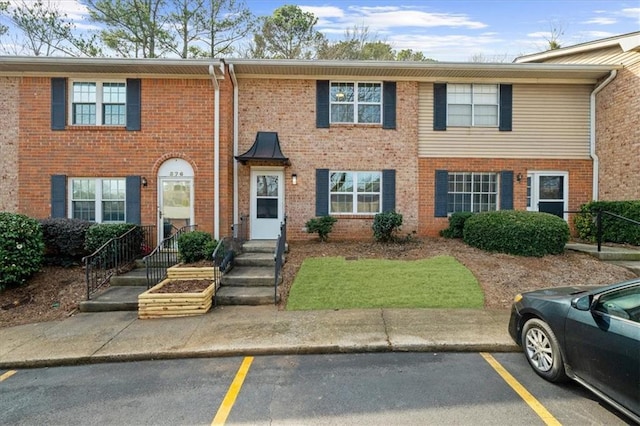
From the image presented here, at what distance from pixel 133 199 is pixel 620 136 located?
14479 mm

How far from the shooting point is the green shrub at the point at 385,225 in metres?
9.21

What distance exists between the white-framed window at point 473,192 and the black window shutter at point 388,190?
1951 millimetres

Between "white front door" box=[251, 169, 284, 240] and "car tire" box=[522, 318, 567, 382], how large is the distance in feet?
24.0

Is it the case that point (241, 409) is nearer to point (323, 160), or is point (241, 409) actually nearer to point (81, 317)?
point (81, 317)

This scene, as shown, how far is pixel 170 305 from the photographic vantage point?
19.0 ft

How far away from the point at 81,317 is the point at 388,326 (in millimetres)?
5469

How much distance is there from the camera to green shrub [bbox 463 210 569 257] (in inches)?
315

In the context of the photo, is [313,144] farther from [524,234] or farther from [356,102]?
[524,234]

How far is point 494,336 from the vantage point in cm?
462

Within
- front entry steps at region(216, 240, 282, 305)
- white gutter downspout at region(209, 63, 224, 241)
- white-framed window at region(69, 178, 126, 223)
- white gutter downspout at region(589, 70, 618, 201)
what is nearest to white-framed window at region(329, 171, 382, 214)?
front entry steps at region(216, 240, 282, 305)

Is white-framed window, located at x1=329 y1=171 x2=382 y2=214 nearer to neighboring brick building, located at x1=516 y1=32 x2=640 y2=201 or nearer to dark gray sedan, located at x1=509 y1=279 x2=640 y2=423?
dark gray sedan, located at x1=509 y1=279 x2=640 y2=423

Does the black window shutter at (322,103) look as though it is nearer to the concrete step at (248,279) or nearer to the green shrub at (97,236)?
the concrete step at (248,279)

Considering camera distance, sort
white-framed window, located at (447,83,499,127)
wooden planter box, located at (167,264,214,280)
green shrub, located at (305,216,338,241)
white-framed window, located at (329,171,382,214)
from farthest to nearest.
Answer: white-framed window, located at (447,83,499,127) → white-framed window, located at (329,171,382,214) → green shrub, located at (305,216,338,241) → wooden planter box, located at (167,264,214,280)

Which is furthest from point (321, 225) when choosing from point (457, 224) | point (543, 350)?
point (543, 350)
